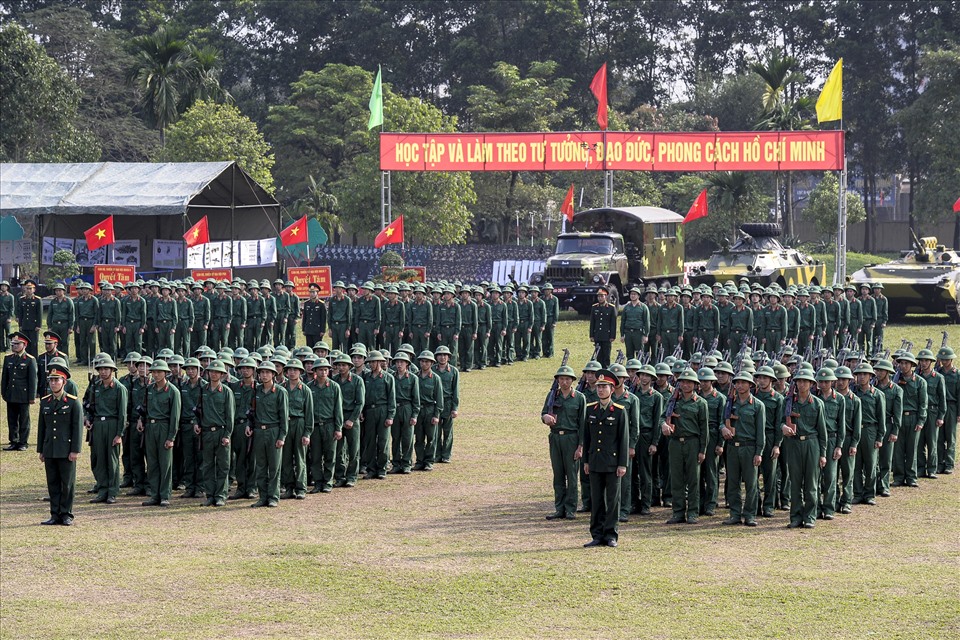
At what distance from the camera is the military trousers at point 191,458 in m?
16.2

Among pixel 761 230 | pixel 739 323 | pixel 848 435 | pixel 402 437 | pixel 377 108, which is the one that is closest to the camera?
pixel 848 435

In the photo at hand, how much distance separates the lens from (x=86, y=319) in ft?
87.7

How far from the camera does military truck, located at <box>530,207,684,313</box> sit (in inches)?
1337

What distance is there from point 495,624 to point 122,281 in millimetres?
21827

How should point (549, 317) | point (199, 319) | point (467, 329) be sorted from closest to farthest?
1. point (467, 329)
2. point (199, 319)
3. point (549, 317)

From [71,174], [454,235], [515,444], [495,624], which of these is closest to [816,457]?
[495,624]

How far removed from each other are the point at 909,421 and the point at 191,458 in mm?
8122

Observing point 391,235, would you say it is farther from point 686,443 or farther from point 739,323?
point 686,443

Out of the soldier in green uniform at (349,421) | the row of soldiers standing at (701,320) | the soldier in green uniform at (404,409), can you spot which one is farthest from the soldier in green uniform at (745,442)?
the row of soldiers standing at (701,320)

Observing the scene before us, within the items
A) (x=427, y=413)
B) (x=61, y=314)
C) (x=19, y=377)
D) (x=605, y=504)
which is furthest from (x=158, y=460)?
(x=61, y=314)

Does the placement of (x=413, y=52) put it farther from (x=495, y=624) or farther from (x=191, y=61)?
(x=495, y=624)

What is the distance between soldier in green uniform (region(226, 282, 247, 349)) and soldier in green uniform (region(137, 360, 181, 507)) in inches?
490

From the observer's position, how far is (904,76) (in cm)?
6662

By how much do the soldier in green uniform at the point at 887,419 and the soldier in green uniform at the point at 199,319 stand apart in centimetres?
1505
